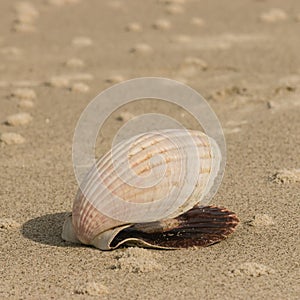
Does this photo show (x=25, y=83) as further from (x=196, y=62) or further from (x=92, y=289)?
(x=92, y=289)

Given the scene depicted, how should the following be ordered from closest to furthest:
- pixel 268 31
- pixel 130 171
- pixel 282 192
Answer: pixel 130 171
pixel 282 192
pixel 268 31

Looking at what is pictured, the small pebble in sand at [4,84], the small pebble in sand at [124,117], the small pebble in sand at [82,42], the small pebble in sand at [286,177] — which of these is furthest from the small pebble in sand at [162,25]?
the small pebble in sand at [286,177]

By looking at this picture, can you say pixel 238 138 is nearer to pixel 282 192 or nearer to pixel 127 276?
pixel 282 192

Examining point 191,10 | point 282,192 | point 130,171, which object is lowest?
point 191,10

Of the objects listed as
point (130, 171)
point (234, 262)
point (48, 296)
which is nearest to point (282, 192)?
point (234, 262)

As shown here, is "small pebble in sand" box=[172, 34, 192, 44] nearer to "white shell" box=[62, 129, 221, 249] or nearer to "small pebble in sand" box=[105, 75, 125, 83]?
"small pebble in sand" box=[105, 75, 125, 83]

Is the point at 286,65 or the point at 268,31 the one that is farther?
the point at 268,31
